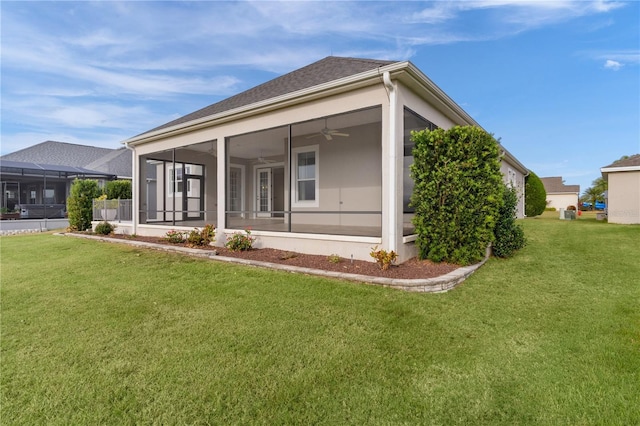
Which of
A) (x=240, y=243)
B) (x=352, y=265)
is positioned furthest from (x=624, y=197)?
(x=240, y=243)

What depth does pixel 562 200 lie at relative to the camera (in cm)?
3700

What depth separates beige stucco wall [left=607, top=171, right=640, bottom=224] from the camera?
12.9 metres

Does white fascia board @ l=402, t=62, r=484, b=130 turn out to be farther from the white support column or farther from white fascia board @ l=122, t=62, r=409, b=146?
the white support column

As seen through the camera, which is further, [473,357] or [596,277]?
[596,277]

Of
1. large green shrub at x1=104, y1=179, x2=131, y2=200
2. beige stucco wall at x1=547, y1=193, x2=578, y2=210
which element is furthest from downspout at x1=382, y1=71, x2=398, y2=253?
beige stucco wall at x1=547, y1=193, x2=578, y2=210

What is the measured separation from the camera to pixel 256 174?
13.6m

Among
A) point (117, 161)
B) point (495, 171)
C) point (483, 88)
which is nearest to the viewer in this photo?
point (495, 171)

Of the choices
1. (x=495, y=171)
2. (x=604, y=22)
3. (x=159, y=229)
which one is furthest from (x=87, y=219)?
(x=604, y=22)

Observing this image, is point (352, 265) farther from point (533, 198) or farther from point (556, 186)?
point (556, 186)

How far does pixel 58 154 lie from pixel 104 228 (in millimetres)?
23586

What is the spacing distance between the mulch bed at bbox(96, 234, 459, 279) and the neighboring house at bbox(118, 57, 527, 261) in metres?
0.26

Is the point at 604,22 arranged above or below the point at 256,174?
above

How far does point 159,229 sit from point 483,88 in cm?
1587

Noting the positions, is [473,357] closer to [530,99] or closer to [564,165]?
[530,99]
